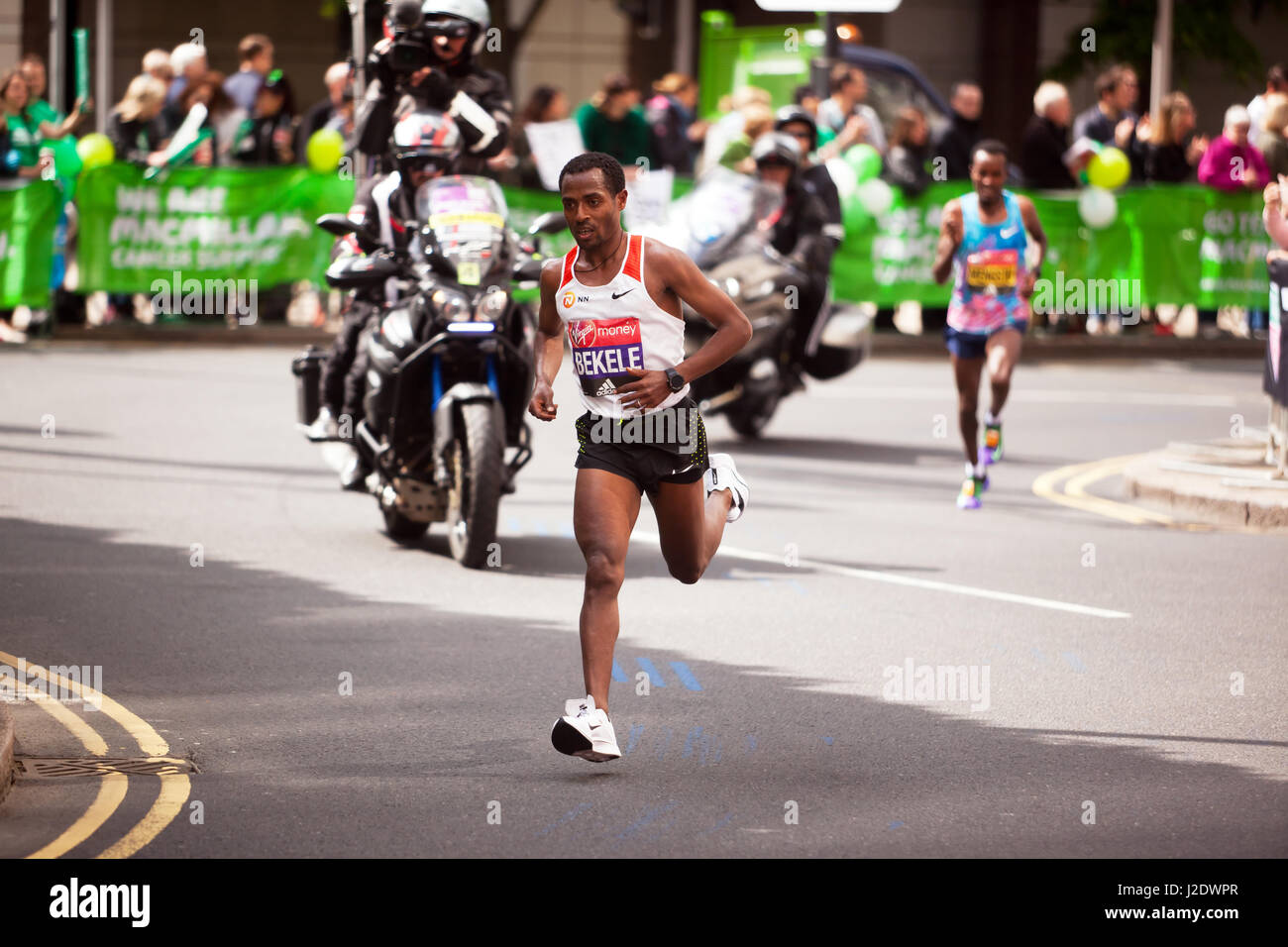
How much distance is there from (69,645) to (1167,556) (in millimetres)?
5666

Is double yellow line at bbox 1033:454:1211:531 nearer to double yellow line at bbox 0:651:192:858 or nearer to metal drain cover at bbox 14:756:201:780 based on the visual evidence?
double yellow line at bbox 0:651:192:858

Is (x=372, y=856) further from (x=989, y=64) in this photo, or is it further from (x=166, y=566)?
(x=989, y=64)

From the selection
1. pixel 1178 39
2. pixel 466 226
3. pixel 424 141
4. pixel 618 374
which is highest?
pixel 1178 39

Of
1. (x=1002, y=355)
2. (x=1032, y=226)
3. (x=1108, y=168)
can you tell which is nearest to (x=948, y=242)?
(x=1032, y=226)

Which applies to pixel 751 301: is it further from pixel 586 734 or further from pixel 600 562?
pixel 586 734

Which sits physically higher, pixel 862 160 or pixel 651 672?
pixel 862 160

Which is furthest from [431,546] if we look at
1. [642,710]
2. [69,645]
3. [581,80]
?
[581,80]

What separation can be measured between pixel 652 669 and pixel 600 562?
1525 millimetres

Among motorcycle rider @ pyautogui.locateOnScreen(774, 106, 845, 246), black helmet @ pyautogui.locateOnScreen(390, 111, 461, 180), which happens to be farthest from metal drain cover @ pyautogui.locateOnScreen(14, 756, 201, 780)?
motorcycle rider @ pyautogui.locateOnScreen(774, 106, 845, 246)

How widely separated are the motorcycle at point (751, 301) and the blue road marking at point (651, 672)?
6.76 metres

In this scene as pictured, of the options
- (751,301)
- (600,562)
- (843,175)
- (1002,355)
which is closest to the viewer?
(600,562)

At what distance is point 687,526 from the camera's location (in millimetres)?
7266

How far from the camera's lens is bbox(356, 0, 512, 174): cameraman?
→ 432 inches

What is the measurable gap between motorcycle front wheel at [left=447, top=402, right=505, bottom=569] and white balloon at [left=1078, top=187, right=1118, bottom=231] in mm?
13077
